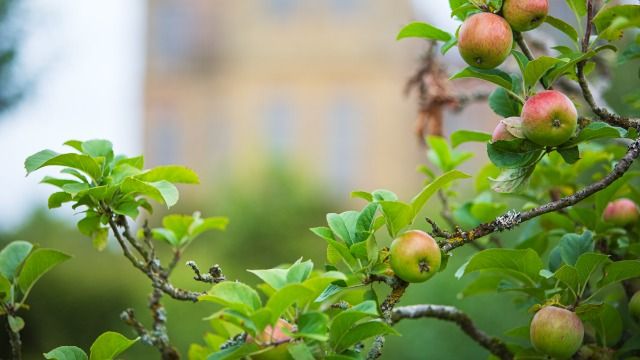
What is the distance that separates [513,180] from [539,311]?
18 centimetres

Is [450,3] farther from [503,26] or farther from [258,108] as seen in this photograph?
[258,108]

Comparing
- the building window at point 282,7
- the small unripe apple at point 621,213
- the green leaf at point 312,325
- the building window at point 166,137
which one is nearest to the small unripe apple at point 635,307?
the small unripe apple at point 621,213

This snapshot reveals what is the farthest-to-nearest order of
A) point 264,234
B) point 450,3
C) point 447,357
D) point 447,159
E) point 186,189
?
1. point 186,189
2. point 264,234
3. point 447,357
4. point 447,159
5. point 450,3

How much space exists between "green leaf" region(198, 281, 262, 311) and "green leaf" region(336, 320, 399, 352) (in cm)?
11

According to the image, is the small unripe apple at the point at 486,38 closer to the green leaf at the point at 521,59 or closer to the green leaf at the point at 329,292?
the green leaf at the point at 521,59

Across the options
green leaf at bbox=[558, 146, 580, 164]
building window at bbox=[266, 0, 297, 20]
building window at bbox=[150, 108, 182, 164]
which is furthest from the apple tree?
building window at bbox=[266, 0, 297, 20]

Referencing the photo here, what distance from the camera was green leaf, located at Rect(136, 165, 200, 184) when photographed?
112 cm

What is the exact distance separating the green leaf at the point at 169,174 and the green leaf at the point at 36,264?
6.9 inches

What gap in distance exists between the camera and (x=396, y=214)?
949mm

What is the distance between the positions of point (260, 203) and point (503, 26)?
22.1 feet

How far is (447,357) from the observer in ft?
11.4

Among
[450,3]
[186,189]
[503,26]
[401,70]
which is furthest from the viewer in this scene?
[401,70]

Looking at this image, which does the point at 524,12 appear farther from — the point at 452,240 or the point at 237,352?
the point at 237,352

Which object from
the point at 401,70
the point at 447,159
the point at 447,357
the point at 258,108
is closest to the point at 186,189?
the point at 258,108
